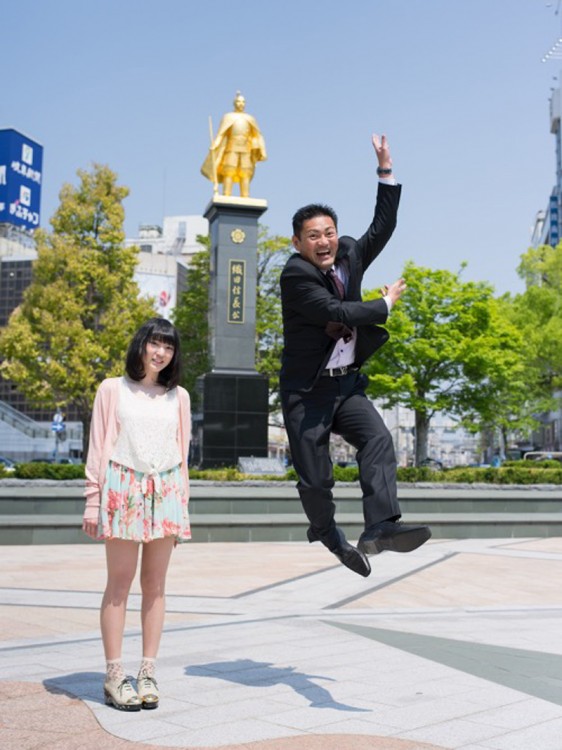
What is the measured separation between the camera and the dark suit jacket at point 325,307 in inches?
186

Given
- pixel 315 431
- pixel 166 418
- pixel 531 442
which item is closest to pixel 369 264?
pixel 315 431

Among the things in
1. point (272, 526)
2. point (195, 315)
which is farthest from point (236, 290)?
point (195, 315)

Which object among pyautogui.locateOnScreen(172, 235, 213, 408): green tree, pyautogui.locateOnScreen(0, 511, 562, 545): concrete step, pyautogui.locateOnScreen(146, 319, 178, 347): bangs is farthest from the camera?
pyautogui.locateOnScreen(172, 235, 213, 408): green tree

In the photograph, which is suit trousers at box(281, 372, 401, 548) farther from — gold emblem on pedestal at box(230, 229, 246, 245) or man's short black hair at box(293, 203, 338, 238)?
gold emblem on pedestal at box(230, 229, 246, 245)

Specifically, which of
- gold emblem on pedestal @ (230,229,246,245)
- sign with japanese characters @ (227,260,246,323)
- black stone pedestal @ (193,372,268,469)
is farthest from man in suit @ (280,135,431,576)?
gold emblem on pedestal @ (230,229,246,245)

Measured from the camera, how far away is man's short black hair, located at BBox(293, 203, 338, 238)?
492 centimetres

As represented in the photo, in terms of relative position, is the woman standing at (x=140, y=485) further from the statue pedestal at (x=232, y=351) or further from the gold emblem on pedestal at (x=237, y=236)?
the gold emblem on pedestal at (x=237, y=236)

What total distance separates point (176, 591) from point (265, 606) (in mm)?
1385

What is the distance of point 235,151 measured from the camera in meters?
26.0

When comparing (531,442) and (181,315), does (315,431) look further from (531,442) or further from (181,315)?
(531,442)

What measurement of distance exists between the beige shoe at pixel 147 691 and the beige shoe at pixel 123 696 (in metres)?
0.03

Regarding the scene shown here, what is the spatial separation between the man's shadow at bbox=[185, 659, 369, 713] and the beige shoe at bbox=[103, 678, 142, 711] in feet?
2.43

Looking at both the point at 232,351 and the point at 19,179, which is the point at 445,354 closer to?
the point at 232,351

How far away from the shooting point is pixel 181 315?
39.9 meters
